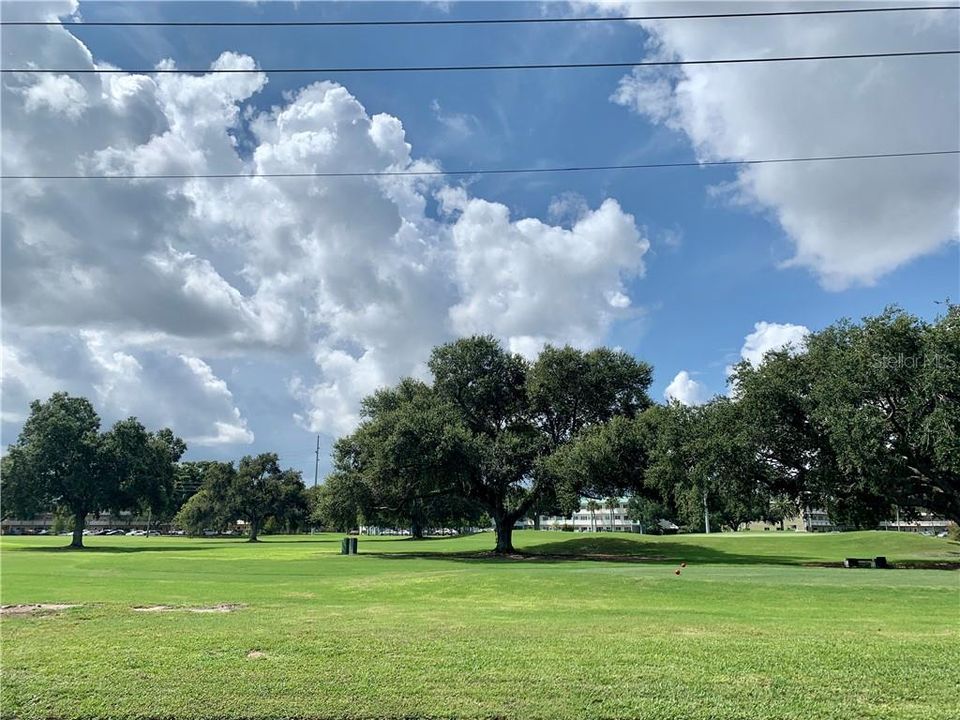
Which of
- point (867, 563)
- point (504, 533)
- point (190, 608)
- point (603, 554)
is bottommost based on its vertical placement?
point (603, 554)

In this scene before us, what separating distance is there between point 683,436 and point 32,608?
31337 mm

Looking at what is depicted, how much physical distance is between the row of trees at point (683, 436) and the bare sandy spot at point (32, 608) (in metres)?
28.4

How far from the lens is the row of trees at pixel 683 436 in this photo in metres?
31.7

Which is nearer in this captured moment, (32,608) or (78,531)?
(32,608)

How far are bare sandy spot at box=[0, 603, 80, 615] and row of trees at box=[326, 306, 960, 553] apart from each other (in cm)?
2842

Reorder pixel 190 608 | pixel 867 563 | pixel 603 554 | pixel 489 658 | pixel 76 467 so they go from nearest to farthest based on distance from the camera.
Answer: pixel 489 658, pixel 190 608, pixel 867 563, pixel 603 554, pixel 76 467

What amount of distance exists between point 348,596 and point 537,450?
2829 centimetres

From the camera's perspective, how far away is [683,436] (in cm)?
3884

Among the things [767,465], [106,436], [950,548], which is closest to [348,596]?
[767,465]

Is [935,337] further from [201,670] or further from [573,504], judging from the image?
[201,670]

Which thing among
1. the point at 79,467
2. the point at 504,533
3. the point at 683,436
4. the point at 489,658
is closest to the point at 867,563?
the point at 683,436

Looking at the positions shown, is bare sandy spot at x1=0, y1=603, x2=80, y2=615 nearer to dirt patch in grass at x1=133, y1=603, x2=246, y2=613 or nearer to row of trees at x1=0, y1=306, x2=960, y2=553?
dirt patch in grass at x1=133, y1=603, x2=246, y2=613

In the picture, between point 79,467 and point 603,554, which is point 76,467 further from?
point 603,554

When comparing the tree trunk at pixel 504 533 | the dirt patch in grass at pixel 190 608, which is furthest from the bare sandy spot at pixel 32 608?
the tree trunk at pixel 504 533
